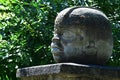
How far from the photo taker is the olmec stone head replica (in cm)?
444

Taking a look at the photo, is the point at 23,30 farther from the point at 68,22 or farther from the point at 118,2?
the point at 68,22

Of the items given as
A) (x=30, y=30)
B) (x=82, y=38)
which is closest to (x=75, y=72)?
(x=82, y=38)

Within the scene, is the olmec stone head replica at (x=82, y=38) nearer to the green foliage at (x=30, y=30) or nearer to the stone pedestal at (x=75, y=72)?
the stone pedestal at (x=75, y=72)

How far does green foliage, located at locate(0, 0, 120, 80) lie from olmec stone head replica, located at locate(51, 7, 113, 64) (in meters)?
2.79

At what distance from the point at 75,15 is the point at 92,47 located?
431 mm

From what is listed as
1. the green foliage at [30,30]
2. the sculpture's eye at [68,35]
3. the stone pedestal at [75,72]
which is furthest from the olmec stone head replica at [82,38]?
the green foliage at [30,30]

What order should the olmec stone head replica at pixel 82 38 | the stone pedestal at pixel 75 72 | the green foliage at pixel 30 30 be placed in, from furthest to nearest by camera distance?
the green foliage at pixel 30 30 → the olmec stone head replica at pixel 82 38 → the stone pedestal at pixel 75 72

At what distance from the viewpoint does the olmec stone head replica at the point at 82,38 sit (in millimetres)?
4438

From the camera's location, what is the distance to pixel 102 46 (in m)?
4.50

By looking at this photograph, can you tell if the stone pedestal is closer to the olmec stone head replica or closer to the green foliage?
the olmec stone head replica

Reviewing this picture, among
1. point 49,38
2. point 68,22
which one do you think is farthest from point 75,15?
point 49,38

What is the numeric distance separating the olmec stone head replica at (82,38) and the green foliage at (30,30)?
9.15 ft

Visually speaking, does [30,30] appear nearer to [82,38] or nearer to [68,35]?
[68,35]

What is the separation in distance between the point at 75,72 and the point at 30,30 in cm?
365
